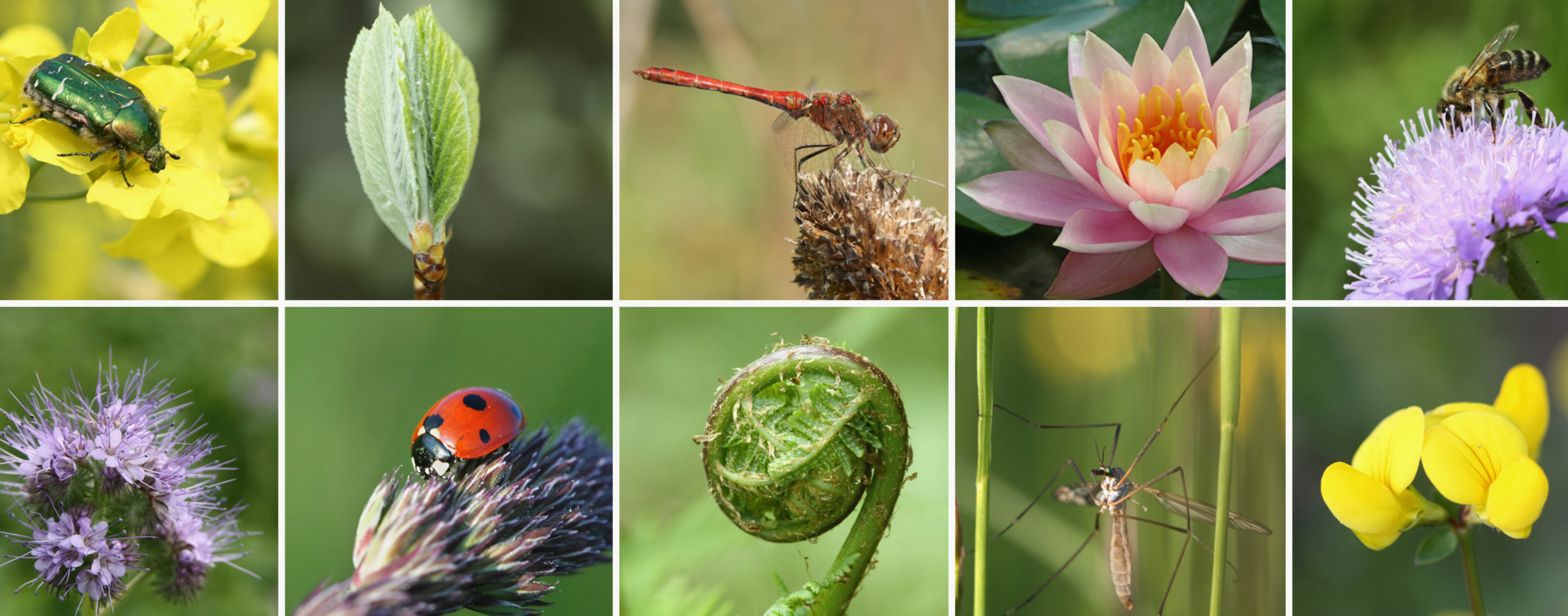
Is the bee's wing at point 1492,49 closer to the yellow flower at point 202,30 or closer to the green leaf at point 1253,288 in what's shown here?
the green leaf at point 1253,288

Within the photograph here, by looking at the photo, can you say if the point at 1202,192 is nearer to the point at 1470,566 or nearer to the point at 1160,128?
the point at 1160,128

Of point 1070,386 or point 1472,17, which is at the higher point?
point 1472,17

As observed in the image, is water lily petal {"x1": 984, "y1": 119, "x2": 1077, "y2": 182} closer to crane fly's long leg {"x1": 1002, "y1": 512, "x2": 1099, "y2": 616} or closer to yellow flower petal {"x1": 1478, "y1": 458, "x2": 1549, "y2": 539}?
crane fly's long leg {"x1": 1002, "y1": 512, "x2": 1099, "y2": 616}

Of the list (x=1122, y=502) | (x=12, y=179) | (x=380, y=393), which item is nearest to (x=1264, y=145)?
(x=1122, y=502)

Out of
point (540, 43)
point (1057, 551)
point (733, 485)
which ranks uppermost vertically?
point (540, 43)

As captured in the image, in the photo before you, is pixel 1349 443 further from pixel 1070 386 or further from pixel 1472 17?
pixel 1472 17

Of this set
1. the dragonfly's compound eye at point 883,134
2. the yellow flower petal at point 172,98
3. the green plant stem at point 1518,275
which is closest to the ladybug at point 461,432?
Answer: the yellow flower petal at point 172,98

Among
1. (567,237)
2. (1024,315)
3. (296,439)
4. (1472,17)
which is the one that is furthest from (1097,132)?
(296,439)

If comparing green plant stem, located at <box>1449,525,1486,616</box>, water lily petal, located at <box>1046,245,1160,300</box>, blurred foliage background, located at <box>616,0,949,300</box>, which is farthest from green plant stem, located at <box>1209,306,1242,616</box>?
blurred foliage background, located at <box>616,0,949,300</box>
